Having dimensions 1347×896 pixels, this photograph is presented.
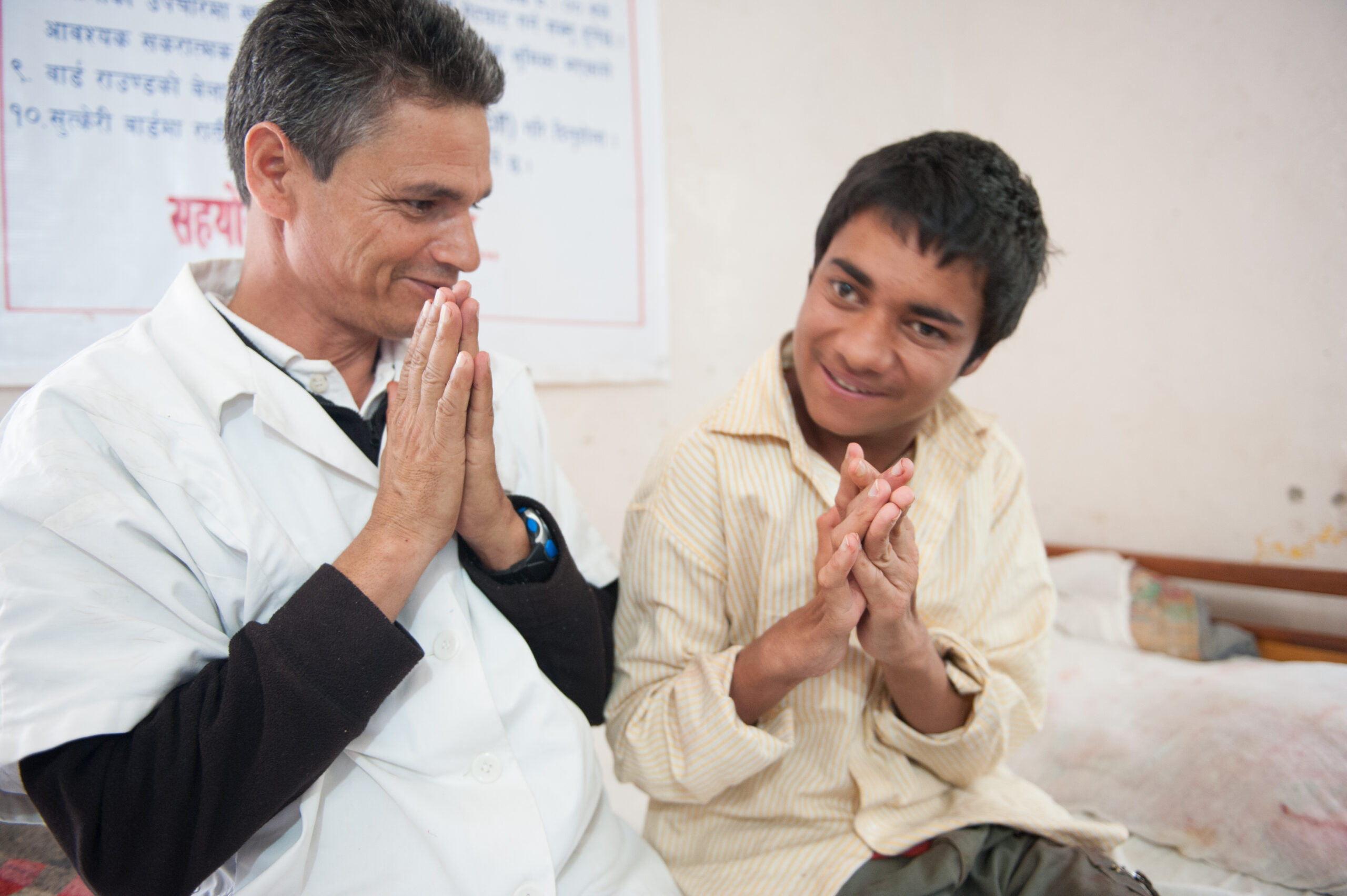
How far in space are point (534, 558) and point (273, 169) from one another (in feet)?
1.88

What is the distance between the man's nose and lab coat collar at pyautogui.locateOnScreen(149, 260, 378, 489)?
9.4 inches

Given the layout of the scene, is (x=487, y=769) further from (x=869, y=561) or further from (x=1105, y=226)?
(x=1105, y=226)

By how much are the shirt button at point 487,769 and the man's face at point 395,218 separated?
0.54 meters

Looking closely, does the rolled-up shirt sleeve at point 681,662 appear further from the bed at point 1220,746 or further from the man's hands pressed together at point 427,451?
the bed at point 1220,746

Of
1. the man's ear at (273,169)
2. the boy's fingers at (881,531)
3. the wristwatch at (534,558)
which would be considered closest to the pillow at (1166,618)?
the boy's fingers at (881,531)

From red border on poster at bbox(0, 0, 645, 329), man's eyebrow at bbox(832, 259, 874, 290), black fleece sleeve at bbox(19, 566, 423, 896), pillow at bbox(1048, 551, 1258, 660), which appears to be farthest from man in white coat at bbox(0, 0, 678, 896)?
pillow at bbox(1048, 551, 1258, 660)

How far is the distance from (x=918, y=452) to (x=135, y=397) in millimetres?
1045

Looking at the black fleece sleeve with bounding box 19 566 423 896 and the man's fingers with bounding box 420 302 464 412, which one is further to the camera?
the man's fingers with bounding box 420 302 464 412

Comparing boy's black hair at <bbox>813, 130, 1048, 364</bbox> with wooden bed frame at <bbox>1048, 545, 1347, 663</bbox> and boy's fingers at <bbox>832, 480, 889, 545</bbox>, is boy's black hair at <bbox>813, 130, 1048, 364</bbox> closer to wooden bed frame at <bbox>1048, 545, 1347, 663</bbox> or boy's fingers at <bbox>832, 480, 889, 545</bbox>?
boy's fingers at <bbox>832, 480, 889, 545</bbox>

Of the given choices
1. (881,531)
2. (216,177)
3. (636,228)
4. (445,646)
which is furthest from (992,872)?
(216,177)

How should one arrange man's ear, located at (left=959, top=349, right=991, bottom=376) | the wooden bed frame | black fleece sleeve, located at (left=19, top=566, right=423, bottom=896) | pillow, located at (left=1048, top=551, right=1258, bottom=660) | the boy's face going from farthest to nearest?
1. pillow, located at (left=1048, top=551, right=1258, bottom=660)
2. the wooden bed frame
3. man's ear, located at (left=959, top=349, right=991, bottom=376)
4. the boy's face
5. black fleece sleeve, located at (left=19, top=566, right=423, bottom=896)

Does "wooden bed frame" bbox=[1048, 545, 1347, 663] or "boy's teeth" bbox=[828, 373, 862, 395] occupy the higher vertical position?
"boy's teeth" bbox=[828, 373, 862, 395]

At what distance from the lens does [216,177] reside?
1.57 meters

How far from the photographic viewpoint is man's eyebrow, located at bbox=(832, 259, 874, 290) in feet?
3.58
